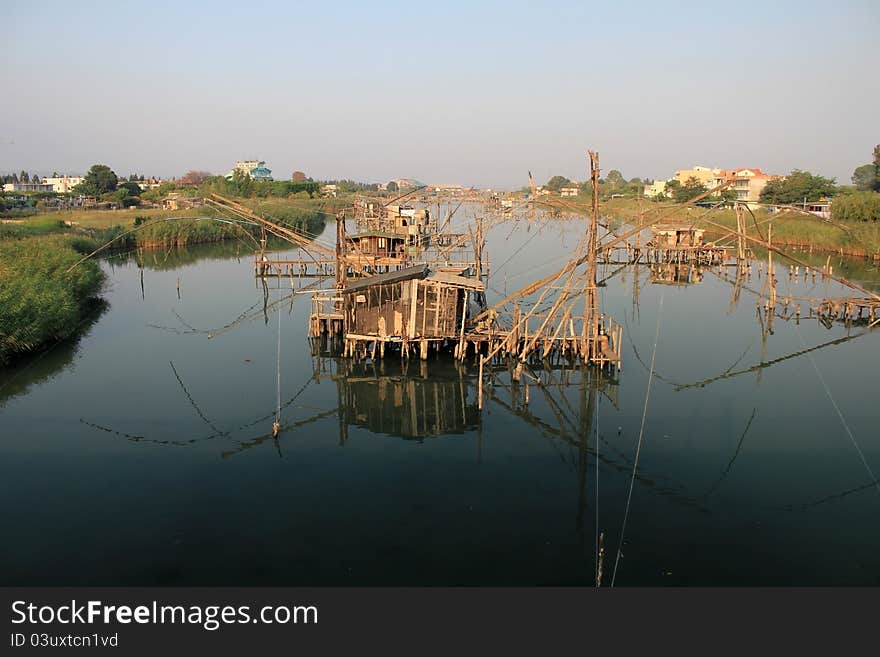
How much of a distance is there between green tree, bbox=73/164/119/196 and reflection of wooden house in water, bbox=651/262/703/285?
64890 mm

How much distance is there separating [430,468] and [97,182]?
78159 mm

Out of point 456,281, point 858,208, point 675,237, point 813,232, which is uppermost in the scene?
point 858,208

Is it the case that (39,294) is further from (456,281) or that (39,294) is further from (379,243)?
(379,243)

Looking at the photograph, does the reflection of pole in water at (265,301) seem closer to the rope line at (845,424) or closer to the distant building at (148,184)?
the rope line at (845,424)

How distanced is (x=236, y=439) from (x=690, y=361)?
12.7 meters

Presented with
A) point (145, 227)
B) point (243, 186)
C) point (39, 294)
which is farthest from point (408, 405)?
point (243, 186)

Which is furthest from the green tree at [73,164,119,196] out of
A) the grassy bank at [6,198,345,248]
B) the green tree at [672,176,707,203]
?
the green tree at [672,176,707,203]

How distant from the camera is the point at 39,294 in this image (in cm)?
1978

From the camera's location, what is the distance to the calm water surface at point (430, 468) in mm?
9289

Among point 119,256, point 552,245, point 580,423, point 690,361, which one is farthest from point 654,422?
point 552,245

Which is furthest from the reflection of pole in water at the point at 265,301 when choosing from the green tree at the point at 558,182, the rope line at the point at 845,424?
the green tree at the point at 558,182

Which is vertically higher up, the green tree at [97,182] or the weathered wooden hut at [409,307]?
the green tree at [97,182]

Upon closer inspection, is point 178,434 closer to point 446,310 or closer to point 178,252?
point 446,310

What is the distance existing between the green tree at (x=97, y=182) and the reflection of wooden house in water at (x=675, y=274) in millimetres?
64890
